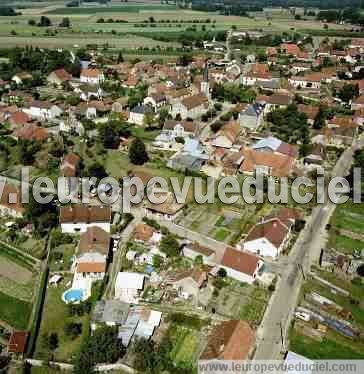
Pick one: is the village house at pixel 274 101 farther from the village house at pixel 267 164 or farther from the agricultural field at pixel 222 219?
the agricultural field at pixel 222 219

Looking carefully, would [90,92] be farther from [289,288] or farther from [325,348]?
[325,348]

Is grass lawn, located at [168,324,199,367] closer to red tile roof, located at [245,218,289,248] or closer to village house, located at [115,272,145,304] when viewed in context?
village house, located at [115,272,145,304]

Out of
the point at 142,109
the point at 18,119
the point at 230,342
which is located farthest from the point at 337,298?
the point at 18,119

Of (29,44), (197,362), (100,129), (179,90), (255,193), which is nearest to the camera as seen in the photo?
(197,362)

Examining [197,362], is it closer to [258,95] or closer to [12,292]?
[12,292]

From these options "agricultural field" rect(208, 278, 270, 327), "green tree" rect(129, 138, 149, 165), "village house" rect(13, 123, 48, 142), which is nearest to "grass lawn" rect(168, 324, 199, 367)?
"agricultural field" rect(208, 278, 270, 327)

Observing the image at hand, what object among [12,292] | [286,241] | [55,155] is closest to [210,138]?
[55,155]
